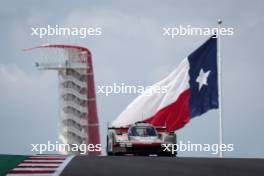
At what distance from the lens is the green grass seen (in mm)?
15465

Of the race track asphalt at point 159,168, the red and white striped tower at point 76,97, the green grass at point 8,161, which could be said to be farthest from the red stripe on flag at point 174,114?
the red and white striped tower at point 76,97

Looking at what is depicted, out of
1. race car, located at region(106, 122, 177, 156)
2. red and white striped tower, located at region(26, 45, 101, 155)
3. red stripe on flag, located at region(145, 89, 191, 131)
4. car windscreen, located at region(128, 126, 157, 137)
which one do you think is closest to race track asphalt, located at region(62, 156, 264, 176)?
race car, located at region(106, 122, 177, 156)

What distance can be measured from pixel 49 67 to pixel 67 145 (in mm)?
A: 11183

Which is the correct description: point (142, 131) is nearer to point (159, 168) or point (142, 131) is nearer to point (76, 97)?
point (159, 168)

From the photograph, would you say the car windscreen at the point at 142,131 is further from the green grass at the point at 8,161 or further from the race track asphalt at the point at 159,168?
the green grass at the point at 8,161

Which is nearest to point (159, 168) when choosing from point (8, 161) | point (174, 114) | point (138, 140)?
point (8, 161)

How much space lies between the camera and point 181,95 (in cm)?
2753

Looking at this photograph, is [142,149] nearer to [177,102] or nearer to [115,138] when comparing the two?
[115,138]

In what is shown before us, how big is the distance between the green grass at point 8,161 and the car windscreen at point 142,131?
22.6 ft

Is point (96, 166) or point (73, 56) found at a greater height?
point (73, 56)

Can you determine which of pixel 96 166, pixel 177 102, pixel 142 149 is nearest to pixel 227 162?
pixel 96 166

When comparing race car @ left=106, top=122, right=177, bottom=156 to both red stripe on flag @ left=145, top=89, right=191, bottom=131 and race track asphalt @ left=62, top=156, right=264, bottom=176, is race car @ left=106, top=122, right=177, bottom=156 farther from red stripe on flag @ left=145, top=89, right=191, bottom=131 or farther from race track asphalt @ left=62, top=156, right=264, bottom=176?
race track asphalt @ left=62, top=156, right=264, bottom=176

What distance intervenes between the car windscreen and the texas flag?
7.09 feet

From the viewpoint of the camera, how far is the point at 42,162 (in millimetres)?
17500
